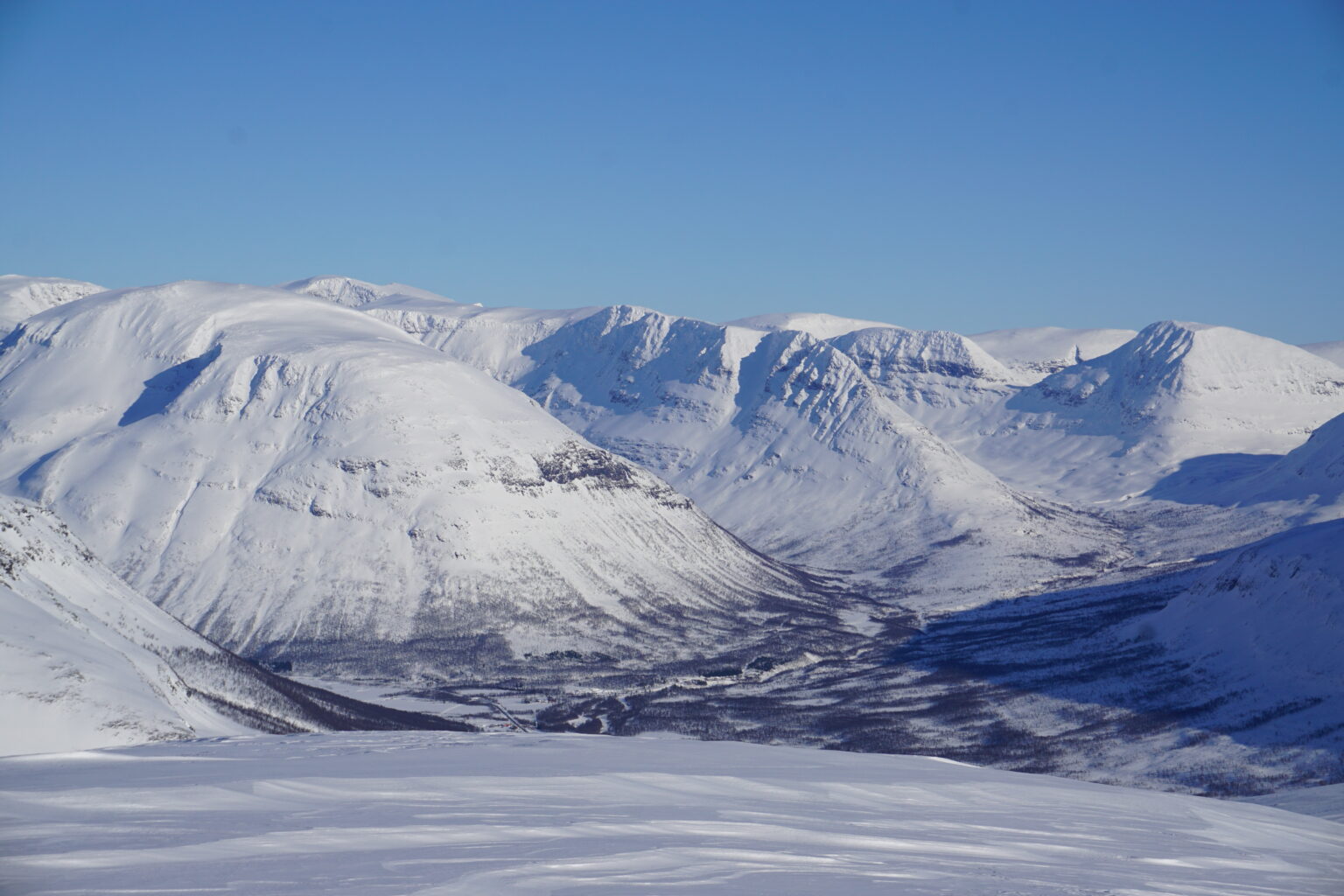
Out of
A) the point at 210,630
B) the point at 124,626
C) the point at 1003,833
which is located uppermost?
the point at 1003,833

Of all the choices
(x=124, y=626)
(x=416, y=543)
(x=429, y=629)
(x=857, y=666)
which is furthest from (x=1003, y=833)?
(x=416, y=543)

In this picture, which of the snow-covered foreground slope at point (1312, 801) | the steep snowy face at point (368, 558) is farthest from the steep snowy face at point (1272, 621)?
the steep snowy face at point (368, 558)

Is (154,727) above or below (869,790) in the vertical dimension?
below

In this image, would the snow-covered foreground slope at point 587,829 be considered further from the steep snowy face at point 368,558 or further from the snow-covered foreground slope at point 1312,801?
the steep snowy face at point 368,558

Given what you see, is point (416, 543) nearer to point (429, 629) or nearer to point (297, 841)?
point (429, 629)

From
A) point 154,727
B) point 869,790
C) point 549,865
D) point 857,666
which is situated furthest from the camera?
point 857,666

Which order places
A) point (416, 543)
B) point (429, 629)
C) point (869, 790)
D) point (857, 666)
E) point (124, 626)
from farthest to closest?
point (416, 543)
point (429, 629)
point (857, 666)
point (124, 626)
point (869, 790)

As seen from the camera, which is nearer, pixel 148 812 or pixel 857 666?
pixel 148 812
